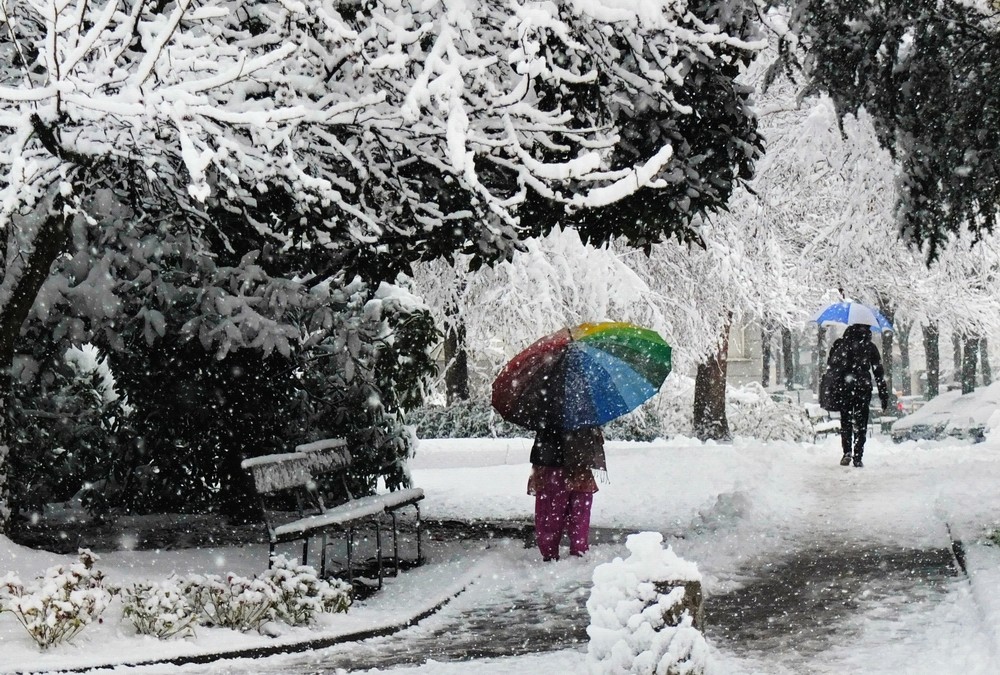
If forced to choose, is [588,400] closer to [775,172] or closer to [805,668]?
[805,668]

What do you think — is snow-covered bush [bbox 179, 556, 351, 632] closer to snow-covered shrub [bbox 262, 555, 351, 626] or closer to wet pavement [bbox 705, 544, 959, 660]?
snow-covered shrub [bbox 262, 555, 351, 626]

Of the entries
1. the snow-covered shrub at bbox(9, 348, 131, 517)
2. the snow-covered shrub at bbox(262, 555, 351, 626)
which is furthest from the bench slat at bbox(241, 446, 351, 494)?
the snow-covered shrub at bbox(9, 348, 131, 517)

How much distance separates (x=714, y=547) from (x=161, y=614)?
5.16 meters

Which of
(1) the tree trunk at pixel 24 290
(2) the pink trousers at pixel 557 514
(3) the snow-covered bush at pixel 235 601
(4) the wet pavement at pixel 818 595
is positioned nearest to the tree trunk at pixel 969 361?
(4) the wet pavement at pixel 818 595

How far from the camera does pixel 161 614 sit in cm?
709

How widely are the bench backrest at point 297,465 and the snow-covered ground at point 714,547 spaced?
3.44 ft

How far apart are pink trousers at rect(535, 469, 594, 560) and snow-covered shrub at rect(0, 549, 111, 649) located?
3.75 metres

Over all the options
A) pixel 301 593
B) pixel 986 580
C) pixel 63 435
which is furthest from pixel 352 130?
pixel 63 435

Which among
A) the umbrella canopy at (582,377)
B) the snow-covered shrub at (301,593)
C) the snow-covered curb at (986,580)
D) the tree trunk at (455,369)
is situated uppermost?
the tree trunk at (455,369)

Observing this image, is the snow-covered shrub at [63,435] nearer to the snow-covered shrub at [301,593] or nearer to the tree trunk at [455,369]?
the snow-covered shrub at [301,593]

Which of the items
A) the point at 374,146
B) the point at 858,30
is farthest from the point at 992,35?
the point at 374,146

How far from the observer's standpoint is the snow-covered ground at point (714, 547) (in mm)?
6672

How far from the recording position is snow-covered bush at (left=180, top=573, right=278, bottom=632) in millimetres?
7383

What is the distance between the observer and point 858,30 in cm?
847
